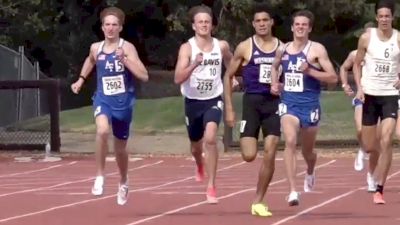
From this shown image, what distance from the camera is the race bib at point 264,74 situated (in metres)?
12.4

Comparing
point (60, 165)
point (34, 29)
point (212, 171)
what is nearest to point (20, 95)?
point (60, 165)

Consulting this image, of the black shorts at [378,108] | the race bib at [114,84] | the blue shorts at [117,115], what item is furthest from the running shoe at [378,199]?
the race bib at [114,84]

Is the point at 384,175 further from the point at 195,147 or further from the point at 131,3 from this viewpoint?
the point at 131,3

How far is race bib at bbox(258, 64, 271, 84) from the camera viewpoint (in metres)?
12.4

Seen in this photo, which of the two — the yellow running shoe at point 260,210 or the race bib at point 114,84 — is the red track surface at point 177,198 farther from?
Result: the race bib at point 114,84

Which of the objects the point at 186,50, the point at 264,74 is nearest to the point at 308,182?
the point at 264,74

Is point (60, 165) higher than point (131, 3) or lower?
lower

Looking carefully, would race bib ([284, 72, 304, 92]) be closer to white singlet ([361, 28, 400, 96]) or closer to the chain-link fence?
white singlet ([361, 28, 400, 96])

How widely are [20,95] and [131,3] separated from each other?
12.9 m

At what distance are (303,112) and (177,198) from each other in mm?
2248

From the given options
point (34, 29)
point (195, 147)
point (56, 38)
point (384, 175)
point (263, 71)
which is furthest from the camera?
point (56, 38)

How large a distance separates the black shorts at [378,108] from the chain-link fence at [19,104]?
12.5 metres

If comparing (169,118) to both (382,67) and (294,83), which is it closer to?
(382,67)

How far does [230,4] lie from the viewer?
115ft
